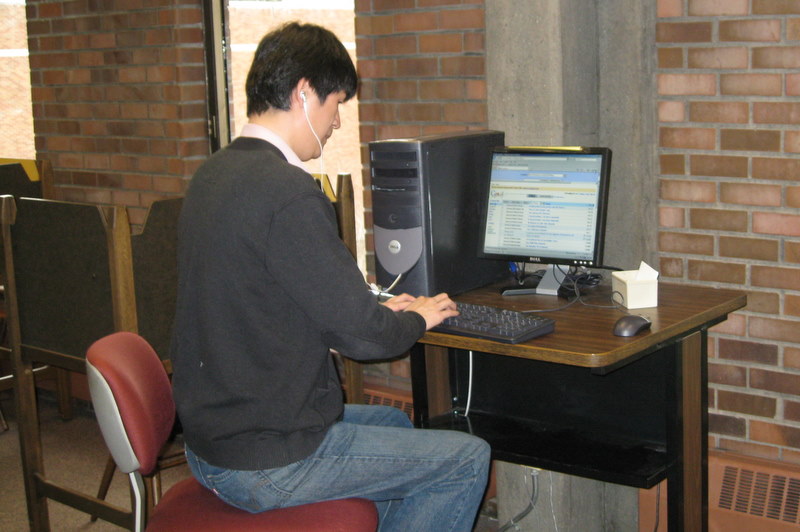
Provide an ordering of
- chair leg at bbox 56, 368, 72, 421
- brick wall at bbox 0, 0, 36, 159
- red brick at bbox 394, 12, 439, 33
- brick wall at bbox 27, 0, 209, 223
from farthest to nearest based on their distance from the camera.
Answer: brick wall at bbox 0, 0, 36, 159 < chair leg at bbox 56, 368, 72, 421 < brick wall at bbox 27, 0, 209, 223 < red brick at bbox 394, 12, 439, 33

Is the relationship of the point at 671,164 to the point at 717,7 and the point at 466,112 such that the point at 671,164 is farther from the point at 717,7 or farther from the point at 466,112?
the point at 466,112

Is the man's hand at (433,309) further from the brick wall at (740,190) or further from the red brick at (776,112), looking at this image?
the red brick at (776,112)

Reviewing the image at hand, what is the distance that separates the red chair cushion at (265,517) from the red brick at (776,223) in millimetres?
1254

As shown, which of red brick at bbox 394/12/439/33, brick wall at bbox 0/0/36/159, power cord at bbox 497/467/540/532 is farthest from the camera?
brick wall at bbox 0/0/36/159

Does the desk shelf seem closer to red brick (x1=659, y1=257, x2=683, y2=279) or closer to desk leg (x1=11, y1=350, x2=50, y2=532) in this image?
red brick (x1=659, y1=257, x2=683, y2=279)

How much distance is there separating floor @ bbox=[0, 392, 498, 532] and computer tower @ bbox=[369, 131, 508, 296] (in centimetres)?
100

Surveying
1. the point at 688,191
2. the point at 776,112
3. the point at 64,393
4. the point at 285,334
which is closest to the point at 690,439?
the point at 688,191

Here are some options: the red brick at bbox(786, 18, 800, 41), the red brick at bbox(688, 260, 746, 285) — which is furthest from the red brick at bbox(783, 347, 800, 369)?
the red brick at bbox(786, 18, 800, 41)

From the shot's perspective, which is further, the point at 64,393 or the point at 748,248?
the point at 64,393

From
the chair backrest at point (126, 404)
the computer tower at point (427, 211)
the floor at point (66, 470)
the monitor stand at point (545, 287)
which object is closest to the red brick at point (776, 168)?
the monitor stand at point (545, 287)

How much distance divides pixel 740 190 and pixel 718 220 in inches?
3.8

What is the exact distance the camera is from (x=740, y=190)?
8.32 ft

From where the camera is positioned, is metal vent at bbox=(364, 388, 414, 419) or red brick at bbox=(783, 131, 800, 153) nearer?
red brick at bbox=(783, 131, 800, 153)

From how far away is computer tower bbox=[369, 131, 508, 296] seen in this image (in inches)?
93.4
